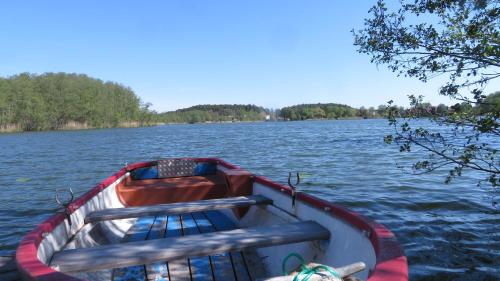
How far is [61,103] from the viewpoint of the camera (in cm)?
9031

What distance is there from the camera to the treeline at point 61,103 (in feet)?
265

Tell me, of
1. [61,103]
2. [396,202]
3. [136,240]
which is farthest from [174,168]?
[61,103]

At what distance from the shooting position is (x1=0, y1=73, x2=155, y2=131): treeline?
80.7 metres

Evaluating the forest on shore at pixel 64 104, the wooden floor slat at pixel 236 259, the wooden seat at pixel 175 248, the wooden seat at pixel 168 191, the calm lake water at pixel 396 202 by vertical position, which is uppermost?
the forest on shore at pixel 64 104

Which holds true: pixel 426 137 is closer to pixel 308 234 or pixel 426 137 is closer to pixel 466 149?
pixel 466 149

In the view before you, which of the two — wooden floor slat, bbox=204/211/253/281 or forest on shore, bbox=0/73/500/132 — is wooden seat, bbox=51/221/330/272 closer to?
wooden floor slat, bbox=204/211/253/281

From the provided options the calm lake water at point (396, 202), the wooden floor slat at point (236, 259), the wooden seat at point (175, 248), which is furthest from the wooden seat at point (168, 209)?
the calm lake water at point (396, 202)

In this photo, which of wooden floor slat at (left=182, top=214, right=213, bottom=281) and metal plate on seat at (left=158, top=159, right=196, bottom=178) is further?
metal plate on seat at (left=158, top=159, right=196, bottom=178)

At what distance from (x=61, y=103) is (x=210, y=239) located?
9893 centimetres

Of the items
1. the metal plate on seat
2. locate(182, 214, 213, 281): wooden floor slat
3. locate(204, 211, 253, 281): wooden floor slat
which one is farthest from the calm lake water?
the metal plate on seat

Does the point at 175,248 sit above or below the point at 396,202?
above

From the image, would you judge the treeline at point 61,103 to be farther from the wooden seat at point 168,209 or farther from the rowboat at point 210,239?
the wooden seat at point 168,209

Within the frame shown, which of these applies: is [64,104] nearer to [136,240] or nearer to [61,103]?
[61,103]

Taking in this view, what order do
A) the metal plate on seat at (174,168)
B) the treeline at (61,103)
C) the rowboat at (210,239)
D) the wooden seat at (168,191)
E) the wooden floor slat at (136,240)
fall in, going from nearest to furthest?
the rowboat at (210,239)
the wooden floor slat at (136,240)
the wooden seat at (168,191)
the metal plate on seat at (174,168)
the treeline at (61,103)
